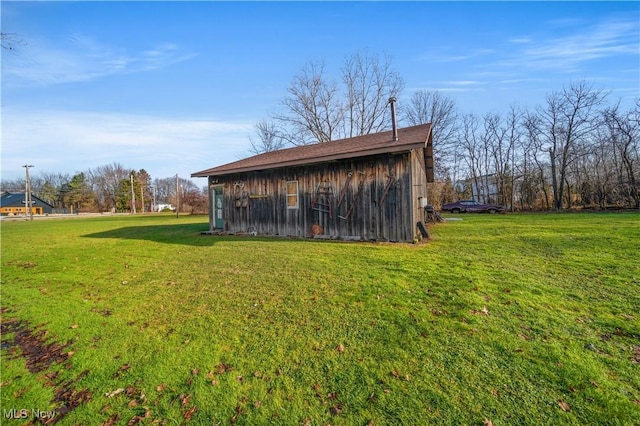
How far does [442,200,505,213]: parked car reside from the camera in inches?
961

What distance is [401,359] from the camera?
9.74ft

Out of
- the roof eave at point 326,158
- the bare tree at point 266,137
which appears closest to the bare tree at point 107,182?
the bare tree at point 266,137

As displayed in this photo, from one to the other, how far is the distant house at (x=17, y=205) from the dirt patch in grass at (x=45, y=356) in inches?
2793

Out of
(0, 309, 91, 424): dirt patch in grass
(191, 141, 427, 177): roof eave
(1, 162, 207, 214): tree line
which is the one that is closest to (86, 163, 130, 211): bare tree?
(1, 162, 207, 214): tree line

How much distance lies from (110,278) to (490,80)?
1749 centimetres

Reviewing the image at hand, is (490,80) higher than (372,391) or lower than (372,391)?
higher

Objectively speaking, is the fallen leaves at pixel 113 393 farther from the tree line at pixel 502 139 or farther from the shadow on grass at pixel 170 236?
the tree line at pixel 502 139

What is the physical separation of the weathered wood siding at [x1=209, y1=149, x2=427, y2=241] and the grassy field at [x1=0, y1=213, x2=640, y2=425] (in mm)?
3195

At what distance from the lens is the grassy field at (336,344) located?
2391 mm

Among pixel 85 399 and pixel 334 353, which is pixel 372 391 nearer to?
pixel 334 353

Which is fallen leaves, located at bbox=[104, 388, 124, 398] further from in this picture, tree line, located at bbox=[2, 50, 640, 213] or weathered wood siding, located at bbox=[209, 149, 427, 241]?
tree line, located at bbox=[2, 50, 640, 213]

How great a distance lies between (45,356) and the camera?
3.39 meters

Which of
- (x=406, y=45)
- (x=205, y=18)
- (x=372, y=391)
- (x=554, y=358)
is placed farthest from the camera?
(x=406, y=45)

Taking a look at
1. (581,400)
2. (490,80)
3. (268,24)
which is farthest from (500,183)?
(581,400)
